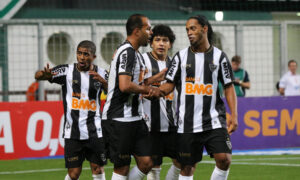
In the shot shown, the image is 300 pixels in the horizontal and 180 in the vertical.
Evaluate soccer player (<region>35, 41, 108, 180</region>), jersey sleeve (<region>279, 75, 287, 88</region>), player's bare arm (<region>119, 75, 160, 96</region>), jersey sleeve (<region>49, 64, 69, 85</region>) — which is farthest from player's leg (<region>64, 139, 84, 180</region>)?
jersey sleeve (<region>279, 75, 287, 88</region>)

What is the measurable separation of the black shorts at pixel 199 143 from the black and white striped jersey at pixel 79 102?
4.07ft

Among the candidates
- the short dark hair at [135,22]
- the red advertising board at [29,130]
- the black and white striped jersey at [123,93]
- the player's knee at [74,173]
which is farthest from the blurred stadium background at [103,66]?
the short dark hair at [135,22]

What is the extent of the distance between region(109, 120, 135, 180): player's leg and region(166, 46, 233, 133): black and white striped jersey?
0.60m

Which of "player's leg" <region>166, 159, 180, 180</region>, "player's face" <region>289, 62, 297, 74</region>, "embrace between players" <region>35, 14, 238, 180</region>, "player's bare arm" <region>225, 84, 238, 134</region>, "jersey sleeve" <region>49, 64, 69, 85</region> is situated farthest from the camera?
"player's face" <region>289, 62, 297, 74</region>

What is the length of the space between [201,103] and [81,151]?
165 cm

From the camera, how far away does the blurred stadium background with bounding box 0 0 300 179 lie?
12.7m

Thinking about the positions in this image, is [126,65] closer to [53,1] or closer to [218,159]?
[218,159]

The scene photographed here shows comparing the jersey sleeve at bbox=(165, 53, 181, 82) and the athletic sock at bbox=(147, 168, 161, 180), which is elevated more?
the jersey sleeve at bbox=(165, 53, 181, 82)

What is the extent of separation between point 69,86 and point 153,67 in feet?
3.31

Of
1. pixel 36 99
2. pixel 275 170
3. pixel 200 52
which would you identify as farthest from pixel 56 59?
pixel 200 52

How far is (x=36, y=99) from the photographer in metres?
13.4

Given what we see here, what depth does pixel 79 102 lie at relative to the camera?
7906mm

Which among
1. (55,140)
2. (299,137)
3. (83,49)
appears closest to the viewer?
(83,49)

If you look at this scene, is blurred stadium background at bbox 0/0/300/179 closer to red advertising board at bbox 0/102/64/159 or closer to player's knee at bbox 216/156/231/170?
red advertising board at bbox 0/102/64/159
